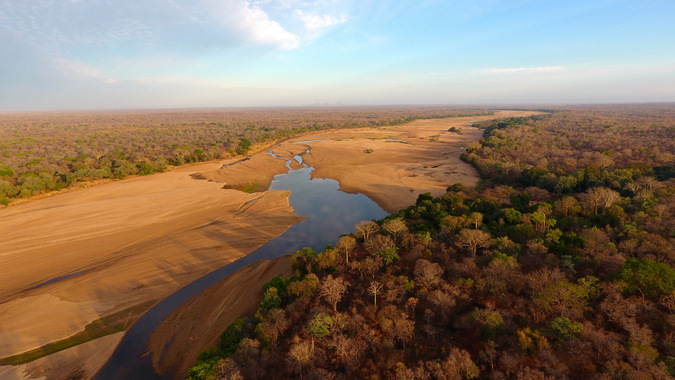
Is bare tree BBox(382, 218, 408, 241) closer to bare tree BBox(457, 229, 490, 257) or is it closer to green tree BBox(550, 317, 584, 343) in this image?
bare tree BBox(457, 229, 490, 257)

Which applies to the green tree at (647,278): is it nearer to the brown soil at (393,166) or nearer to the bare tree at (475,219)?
the bare tree at (475,219)

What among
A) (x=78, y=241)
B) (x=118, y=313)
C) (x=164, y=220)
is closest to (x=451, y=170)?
(x=164, y=220)

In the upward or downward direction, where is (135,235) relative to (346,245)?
downward

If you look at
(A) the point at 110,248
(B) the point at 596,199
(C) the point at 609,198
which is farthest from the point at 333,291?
(C) the point at 609,198

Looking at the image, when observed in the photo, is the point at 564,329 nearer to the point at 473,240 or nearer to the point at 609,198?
the point at 473,240

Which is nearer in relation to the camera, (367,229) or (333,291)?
(333,291)

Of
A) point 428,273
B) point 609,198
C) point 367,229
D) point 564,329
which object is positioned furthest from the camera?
point 609,198
